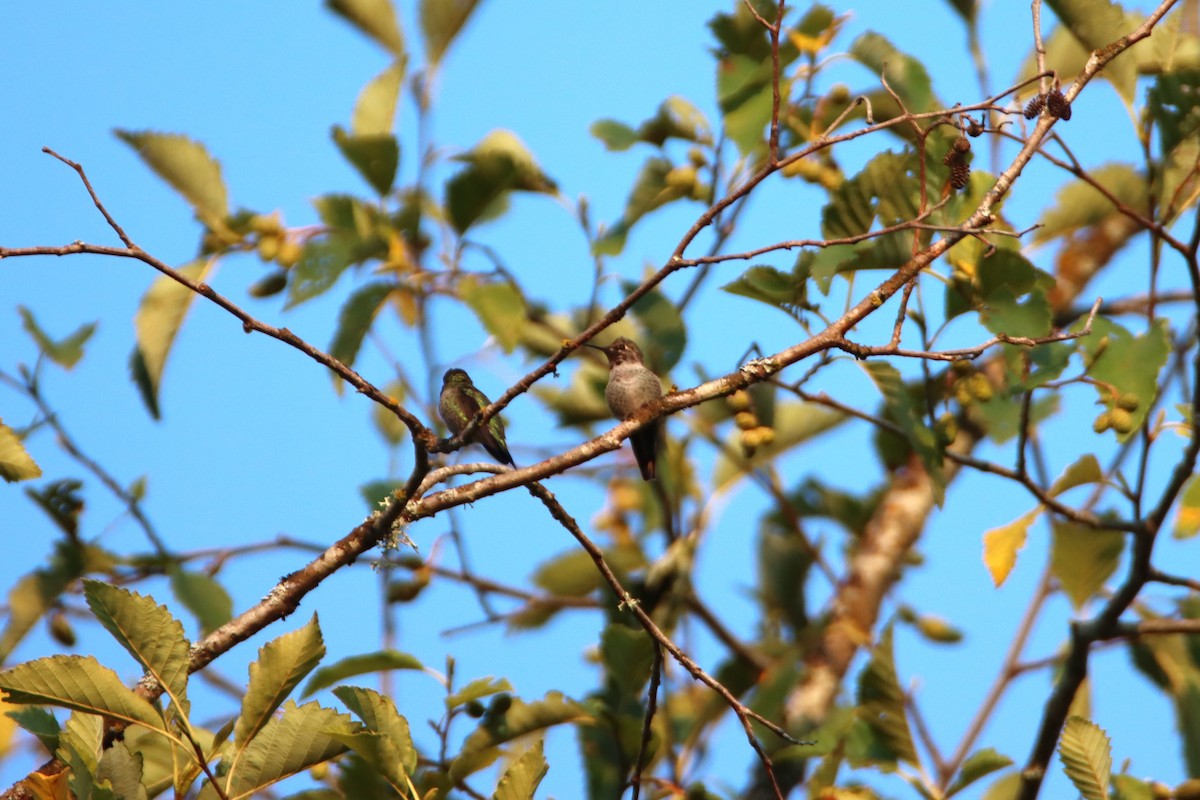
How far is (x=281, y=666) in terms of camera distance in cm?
269

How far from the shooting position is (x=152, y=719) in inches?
104

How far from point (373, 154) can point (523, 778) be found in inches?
107

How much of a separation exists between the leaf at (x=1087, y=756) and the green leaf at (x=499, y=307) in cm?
236

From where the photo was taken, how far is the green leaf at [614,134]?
17.3 feet

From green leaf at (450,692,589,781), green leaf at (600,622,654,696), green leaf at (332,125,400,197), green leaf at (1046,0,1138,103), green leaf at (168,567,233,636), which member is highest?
green leaf at (1046,0,1138,103)

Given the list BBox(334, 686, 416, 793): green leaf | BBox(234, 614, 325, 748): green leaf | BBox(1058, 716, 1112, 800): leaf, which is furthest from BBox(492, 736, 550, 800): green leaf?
BBox(1058, 716, 1112, 800): leaf

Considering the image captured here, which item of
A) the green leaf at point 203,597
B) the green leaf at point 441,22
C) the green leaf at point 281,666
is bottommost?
the green leaf at point 281,666

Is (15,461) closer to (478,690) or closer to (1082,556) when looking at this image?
(478,690)

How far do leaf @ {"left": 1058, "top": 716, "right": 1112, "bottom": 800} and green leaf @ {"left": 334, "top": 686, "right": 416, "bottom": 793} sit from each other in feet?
6.23

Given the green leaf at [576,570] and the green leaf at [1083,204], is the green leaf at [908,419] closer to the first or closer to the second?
the green leaf at [1083,204]

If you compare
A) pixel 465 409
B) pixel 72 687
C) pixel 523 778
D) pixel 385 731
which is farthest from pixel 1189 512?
pixel 72 687

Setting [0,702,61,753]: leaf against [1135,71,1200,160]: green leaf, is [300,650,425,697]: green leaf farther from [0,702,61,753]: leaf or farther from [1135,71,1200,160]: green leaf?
[1135,71,1200,160]: green leaf

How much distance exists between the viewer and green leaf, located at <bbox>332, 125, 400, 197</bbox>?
4.72 m

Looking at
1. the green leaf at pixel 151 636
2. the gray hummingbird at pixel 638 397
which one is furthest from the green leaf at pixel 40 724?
the gray hummingbird at pixel 638 397
